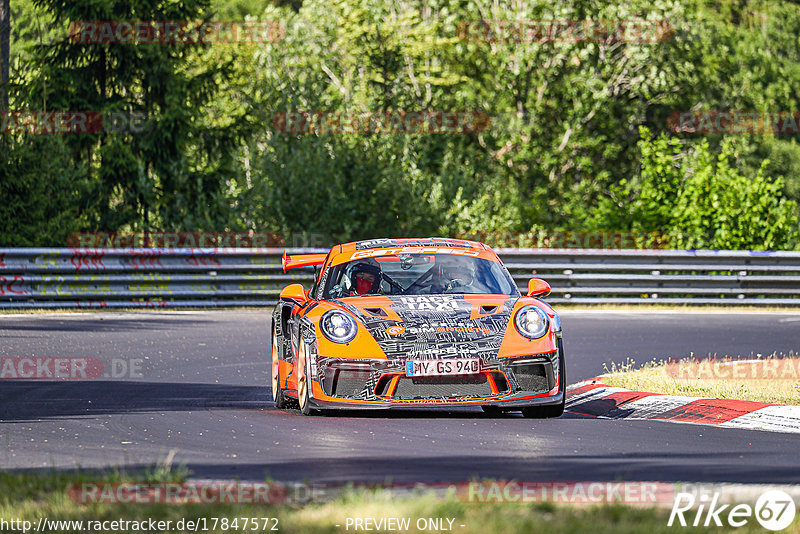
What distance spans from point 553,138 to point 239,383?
117 ft

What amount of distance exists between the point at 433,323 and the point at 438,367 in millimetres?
387

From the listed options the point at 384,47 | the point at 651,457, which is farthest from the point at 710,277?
the point at 384,47

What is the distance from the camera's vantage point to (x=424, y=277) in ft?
35.7

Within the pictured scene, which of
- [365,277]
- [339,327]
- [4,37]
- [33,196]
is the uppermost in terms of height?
[4,37]

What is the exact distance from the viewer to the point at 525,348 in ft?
31.6

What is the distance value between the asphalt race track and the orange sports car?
0.19 meters

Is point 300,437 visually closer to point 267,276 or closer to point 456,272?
point 456,272

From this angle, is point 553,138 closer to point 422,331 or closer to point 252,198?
point 252,198

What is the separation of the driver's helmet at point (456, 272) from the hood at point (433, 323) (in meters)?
0.56

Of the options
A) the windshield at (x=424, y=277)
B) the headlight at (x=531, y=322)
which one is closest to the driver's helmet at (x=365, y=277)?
the windshield at (x=424, y=277)

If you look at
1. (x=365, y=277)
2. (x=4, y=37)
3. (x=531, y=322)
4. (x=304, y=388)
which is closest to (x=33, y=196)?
(x=4, y=37)

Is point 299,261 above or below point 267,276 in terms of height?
above

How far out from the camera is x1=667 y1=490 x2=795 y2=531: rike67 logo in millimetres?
5340

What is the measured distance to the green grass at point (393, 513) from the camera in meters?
5.16
